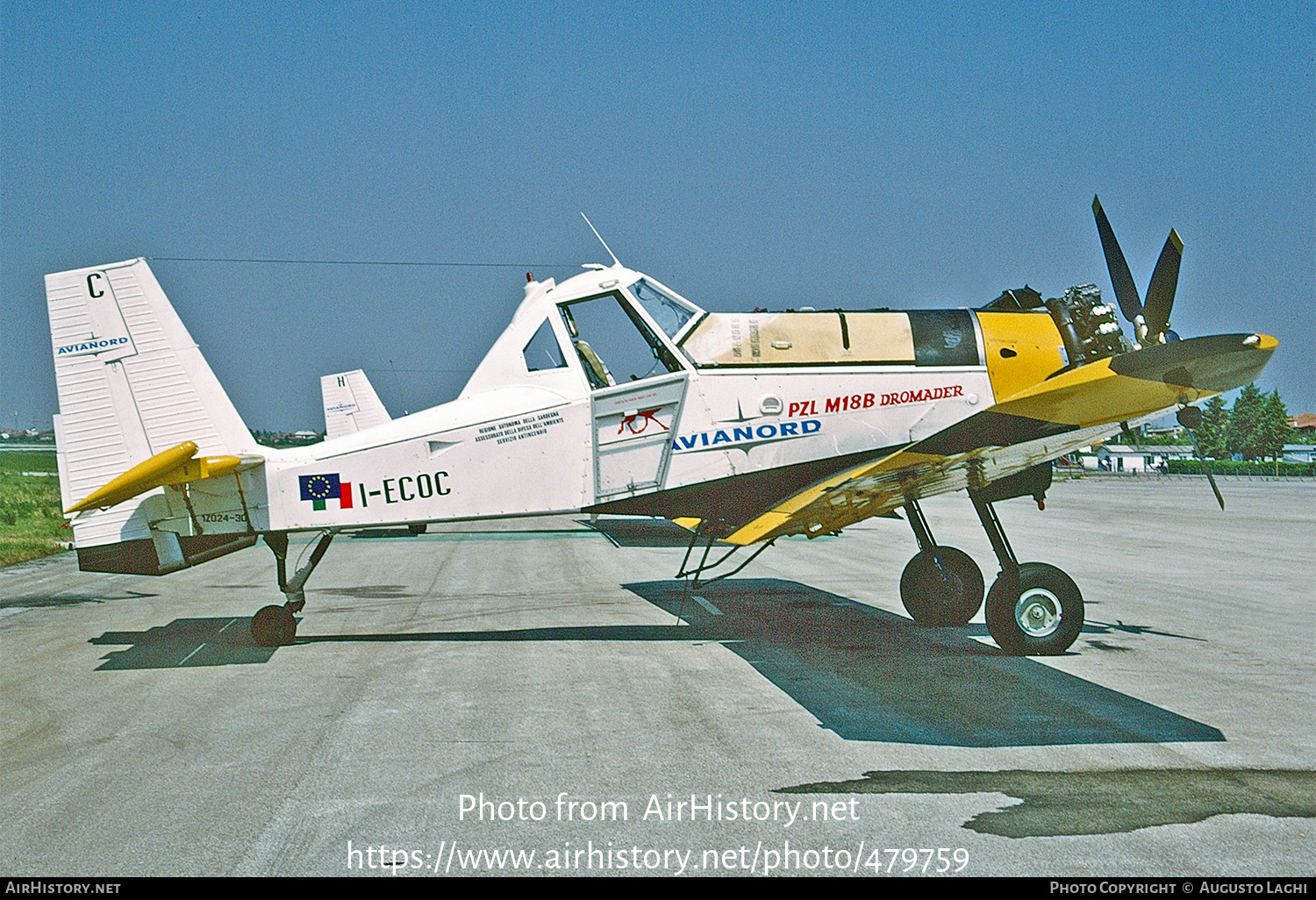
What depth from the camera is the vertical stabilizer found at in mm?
27562

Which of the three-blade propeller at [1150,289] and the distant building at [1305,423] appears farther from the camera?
the distant building at [1305,423]

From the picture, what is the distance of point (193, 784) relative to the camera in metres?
6.48

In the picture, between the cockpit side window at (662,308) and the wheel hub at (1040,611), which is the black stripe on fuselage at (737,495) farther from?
the wheel hub at (1040,611)

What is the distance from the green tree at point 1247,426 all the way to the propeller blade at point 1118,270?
147308 millimetres

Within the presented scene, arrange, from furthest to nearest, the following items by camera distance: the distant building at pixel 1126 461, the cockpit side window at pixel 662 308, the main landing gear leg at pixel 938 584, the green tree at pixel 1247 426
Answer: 1. the green tree at pixel 1247 426
2. the distant building at pixel 1126 461
3. the main landing gear leg at pixel 938 584
4. the cockpit side window at pixel 662 308

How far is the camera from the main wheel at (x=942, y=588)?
12.4 meters

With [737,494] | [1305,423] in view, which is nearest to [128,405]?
[737,494]

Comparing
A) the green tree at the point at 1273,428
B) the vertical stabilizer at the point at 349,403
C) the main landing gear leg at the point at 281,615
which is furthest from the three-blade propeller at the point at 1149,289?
the green tree at the point at 1273,428

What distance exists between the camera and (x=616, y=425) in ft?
35.0

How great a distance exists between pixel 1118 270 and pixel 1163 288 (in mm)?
712

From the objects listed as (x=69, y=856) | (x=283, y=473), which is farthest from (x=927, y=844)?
(x=283, y=473)

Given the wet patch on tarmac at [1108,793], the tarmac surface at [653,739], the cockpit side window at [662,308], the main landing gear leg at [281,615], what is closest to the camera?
the tarmac surface at [653,739]

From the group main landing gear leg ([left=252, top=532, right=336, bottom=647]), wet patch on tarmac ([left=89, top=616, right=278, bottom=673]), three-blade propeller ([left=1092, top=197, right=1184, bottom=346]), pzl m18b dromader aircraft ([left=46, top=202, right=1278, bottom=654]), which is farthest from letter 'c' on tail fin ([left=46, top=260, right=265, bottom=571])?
three-blade propeller ([left=1092, top=197, right=1184, bottom=346])

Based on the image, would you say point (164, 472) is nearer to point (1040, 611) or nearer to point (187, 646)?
point (187, 646)
